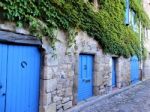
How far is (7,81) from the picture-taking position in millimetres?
5234

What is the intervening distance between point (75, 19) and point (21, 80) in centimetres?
282

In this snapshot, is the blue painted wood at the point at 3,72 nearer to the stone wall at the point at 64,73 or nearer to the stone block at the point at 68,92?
the stone wall at the point at 64,73

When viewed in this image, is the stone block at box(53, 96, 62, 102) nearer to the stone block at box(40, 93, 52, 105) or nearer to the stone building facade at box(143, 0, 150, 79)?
the stone block at box(40, 93, 52, 105)

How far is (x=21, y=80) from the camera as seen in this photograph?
565 centimetres

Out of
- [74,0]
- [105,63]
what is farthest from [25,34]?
[105,63]

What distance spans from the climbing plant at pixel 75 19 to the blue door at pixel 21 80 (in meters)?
0.51

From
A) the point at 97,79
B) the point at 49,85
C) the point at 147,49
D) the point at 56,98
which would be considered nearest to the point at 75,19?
the point at 49,85

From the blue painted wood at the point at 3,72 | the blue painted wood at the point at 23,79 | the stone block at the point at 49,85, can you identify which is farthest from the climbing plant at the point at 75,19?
the stone block at the point at 49,85

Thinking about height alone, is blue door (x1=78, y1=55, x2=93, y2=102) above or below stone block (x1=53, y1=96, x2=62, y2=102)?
above

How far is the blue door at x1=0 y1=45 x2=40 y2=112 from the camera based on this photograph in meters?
5.23

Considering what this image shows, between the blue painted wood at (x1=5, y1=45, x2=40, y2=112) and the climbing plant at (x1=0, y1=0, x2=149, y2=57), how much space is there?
0.50 m

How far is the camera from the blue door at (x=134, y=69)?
16234 mm

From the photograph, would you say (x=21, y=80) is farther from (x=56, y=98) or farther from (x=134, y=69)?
(x=134, y=69)

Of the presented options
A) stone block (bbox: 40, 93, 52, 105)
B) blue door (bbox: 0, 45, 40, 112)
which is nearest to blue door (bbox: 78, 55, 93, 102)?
stone block (bbox: 40, 93, 52, 105)
